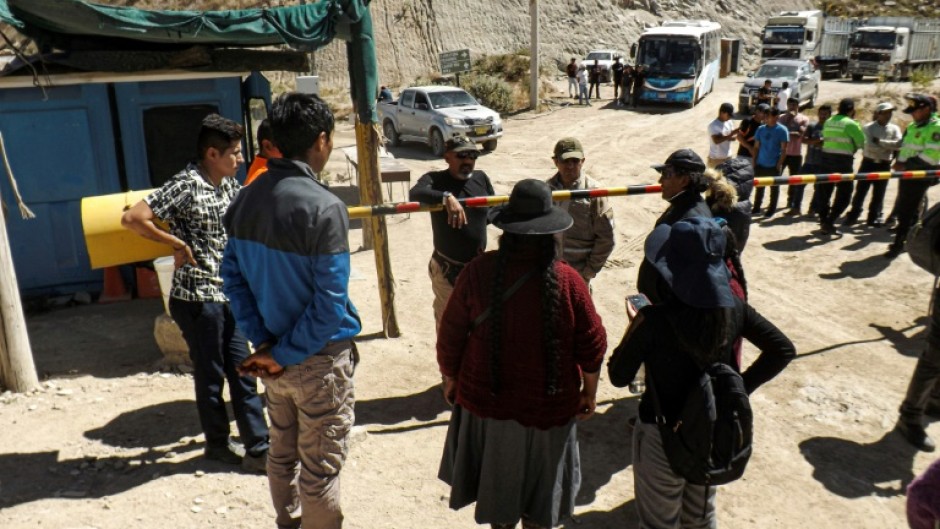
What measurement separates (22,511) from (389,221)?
834cm

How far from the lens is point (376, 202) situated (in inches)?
277

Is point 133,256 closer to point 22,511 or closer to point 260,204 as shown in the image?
point 22,511

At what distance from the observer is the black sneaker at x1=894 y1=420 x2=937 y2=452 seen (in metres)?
5.02

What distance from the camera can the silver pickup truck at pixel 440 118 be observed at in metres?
18.7

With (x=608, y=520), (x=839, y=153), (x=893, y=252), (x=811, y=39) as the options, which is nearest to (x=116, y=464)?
(x=608, y=520)

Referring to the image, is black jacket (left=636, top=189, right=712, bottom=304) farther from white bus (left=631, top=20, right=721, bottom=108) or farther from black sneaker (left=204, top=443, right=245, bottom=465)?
white bus (left=631, top=20, right=721, bottom=108)

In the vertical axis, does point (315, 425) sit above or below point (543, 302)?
below

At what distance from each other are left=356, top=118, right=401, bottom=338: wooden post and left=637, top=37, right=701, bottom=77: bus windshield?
20.7 metres

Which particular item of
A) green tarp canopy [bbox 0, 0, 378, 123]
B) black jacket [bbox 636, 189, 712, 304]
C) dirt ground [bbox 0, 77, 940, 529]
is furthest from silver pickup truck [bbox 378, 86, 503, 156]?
black jacket [bbox 636, 189, 712, 304]

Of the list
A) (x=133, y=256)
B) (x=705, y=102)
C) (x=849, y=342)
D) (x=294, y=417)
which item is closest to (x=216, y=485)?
(x=294, y=417)

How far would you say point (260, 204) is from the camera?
3148mm

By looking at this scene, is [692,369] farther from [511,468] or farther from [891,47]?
[891,47]

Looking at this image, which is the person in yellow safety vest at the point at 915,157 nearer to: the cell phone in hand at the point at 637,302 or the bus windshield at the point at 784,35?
the cell phone in hand at the point at 637,302

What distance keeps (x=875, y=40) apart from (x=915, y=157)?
26.6 m
